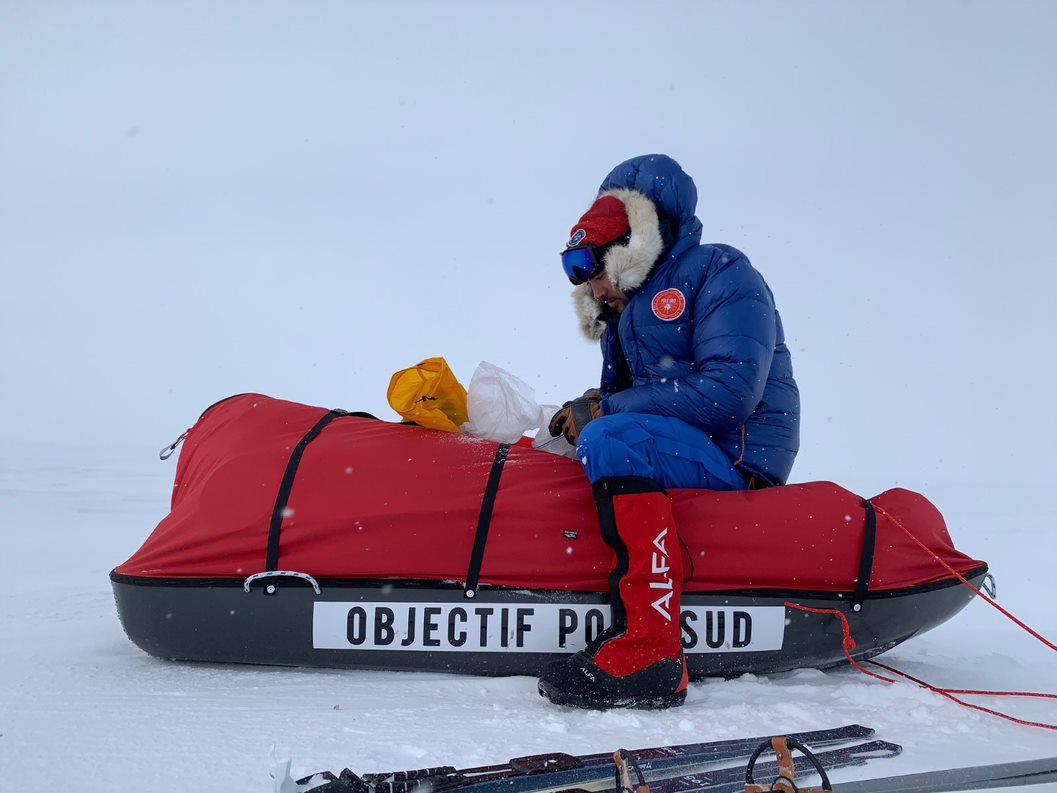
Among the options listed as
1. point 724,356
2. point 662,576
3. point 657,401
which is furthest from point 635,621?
point 724,356

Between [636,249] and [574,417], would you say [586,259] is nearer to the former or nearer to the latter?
[636,249]

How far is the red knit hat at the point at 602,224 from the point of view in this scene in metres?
2.41

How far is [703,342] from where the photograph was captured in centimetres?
223

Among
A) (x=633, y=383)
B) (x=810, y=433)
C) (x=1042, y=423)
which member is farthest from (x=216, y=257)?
(x=633, y=383)

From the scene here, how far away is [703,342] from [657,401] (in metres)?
0.19

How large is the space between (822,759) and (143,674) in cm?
151

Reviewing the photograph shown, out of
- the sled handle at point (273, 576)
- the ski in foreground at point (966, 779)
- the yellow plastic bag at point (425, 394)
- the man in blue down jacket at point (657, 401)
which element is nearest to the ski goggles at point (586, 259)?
the man in blue down jacket at point (657, 401)

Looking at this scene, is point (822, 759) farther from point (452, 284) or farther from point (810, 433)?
point (452, 284)

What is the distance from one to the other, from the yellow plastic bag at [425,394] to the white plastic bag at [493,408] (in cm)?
8

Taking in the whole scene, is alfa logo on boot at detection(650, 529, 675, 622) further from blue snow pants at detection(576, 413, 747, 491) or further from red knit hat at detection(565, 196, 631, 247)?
red knit hat at detection(565, 196, 631, 247)

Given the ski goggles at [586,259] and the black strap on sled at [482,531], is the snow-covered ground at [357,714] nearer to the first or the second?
the black strap on sled at [482,531]

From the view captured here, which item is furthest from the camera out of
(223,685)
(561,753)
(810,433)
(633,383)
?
(810,433)

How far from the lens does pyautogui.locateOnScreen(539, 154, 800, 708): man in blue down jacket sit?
195 cm

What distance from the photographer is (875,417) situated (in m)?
9.75
